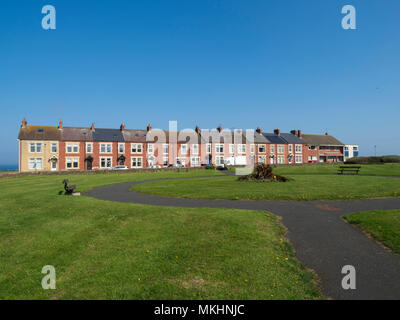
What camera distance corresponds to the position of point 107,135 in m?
61.2

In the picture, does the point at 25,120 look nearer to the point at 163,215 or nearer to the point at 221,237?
the point at 163,215

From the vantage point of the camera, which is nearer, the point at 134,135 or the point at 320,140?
the point at 134,135

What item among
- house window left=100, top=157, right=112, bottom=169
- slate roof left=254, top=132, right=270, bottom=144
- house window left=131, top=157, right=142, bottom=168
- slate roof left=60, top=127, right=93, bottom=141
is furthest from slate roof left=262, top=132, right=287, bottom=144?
slate roof left=60, top=127, right=93, bottom=141

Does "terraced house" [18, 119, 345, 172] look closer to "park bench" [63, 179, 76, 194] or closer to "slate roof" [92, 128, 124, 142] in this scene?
"slate roof" [92, 128, 124, 142]

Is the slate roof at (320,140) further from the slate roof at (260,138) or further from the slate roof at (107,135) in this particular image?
the slate roof at (107,135)

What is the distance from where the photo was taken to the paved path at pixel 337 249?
5.06 meters

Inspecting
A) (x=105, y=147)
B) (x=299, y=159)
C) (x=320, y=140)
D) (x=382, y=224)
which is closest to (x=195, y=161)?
(x=105, y=147)

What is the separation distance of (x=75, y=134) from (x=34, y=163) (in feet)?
36.3

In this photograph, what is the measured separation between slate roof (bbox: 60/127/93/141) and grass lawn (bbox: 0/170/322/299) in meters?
51.7

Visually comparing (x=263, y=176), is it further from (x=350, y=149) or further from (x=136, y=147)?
(x=350, y=149)

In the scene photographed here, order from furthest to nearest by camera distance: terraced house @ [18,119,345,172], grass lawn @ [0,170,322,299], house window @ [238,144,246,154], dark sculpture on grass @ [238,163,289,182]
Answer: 1. house window @ [238,144,246,154]
2. terraced house @ [18,119,345,172]
3. dark sculpture on grass @ [238,163,289,182]
4. grass lawn @ [0,170,322,299]

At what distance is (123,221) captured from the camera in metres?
9.75

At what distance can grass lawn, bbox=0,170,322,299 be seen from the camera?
4.90 m
